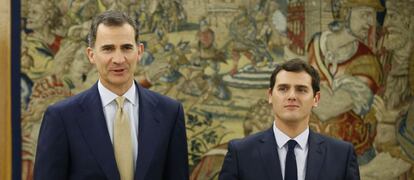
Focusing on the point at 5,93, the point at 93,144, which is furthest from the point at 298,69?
the point at 5,93

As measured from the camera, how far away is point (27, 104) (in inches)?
254

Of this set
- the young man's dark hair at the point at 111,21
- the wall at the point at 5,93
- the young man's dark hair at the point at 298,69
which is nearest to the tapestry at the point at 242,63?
the wall at the point at 5,93

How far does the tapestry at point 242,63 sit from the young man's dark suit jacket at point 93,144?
279 cm

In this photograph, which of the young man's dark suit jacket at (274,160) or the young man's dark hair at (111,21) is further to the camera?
the young man's dark suit jacket at (274,160)

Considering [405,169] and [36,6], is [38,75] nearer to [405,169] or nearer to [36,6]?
[36,6]

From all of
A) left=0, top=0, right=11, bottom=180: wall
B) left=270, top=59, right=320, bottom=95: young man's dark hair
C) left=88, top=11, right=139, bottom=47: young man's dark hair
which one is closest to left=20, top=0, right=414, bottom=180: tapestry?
left=0, top=0, right=11, bottom=180: wall

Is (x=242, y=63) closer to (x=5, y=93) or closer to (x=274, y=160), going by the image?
(x=5, y=93)

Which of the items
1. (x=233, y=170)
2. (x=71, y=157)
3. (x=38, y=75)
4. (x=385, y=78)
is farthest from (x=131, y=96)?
(x=385, y=78)

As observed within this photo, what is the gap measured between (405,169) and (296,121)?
119 inches

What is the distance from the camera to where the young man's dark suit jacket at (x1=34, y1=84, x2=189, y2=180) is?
11.9 ft

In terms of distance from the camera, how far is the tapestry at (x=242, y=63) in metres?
6.48

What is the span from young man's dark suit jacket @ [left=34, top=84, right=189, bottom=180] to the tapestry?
2.79 metres

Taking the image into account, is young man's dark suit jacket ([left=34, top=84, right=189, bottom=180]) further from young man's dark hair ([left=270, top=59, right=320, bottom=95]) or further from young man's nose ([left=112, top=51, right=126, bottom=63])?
young man's dark hair ([left=270, top=59, right=320, bottom=95])

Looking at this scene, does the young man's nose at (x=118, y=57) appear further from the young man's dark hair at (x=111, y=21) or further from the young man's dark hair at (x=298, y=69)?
the young man's dark hair at (x=298, y=69)
